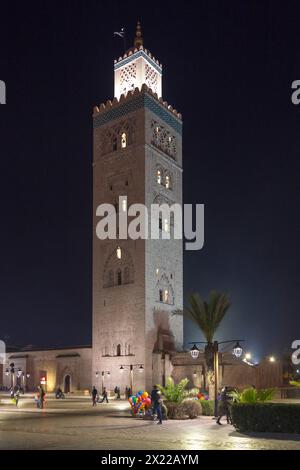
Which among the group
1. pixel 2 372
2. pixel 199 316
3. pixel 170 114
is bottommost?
pixel 2 372

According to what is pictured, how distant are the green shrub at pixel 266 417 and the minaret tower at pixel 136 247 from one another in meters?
29.0

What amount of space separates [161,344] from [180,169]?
1707cm

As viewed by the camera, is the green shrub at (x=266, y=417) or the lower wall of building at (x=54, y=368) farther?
the lower wall of building at (x=54, y=368)

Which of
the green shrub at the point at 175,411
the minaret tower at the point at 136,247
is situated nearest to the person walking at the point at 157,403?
the green shrub at the point at 175,411

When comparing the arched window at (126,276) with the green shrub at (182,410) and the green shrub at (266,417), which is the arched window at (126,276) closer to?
the green shrub at (182,410)

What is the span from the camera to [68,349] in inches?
2144

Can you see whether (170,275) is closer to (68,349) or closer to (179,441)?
(68,349)

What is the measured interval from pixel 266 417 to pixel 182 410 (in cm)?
594

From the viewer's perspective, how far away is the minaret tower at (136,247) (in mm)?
47594

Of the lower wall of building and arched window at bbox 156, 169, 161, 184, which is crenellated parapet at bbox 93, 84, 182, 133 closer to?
arched window at bbox 156, 169, 161, 184

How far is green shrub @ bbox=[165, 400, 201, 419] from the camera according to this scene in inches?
859

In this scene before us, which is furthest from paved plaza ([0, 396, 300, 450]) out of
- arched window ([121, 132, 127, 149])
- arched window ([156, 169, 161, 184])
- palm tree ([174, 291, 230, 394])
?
arched window ([121, 132, 127, 149])

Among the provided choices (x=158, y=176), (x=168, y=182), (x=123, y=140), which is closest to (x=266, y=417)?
(x=158, y=176)
